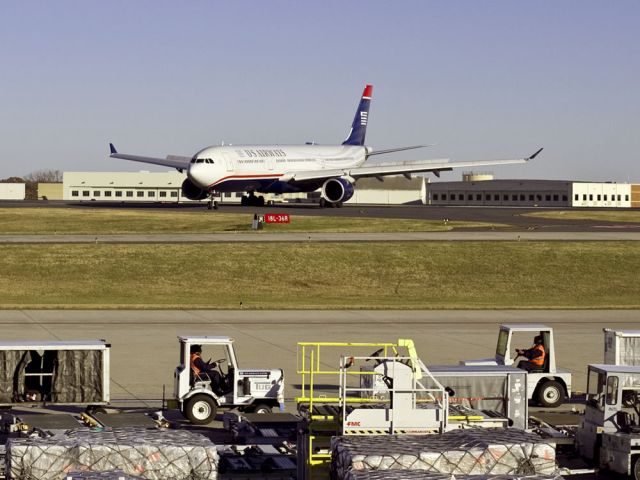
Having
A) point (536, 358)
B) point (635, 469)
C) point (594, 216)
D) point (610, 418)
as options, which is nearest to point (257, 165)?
point (594, 216)

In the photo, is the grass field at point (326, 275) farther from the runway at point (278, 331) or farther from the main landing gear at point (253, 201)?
the main landing gear at point (253, 201)

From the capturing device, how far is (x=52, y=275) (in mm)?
70062

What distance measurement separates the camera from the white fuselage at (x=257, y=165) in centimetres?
11322

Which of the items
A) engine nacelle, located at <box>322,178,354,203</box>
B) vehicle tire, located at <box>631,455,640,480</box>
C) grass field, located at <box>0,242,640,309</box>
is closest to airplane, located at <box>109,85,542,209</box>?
engine nacelle, located at <box>322,178,354,203</box>

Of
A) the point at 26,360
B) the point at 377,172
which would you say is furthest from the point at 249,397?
the point at 377,172

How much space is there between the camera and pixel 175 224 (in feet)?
318

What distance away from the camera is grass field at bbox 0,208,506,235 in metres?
93.4

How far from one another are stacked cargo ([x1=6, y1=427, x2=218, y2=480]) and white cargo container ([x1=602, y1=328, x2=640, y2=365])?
57.0 ft

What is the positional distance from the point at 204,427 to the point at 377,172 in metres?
97.3

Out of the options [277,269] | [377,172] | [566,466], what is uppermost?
[377,172]

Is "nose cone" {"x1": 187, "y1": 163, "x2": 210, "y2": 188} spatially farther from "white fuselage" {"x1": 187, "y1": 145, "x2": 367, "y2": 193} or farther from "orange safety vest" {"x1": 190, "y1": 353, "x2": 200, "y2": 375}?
"orange safety vest" {"x1": 190, "y1": 353, "x2": 200, "y2": 375}

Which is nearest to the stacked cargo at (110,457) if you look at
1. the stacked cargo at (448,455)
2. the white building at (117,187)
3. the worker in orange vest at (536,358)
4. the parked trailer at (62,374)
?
the stacked cargo at (448,455)

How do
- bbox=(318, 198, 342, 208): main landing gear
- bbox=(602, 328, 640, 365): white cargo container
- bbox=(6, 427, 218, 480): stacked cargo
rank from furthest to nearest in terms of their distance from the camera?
bbox=(318, 198, 342, 208): main landing gear
bbox=(602, 328, 640, 365): white cargo container
bbox=(6, 427, 218, 480): stacked cargo

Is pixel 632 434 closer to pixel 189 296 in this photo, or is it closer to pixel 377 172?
pixel 189 296
